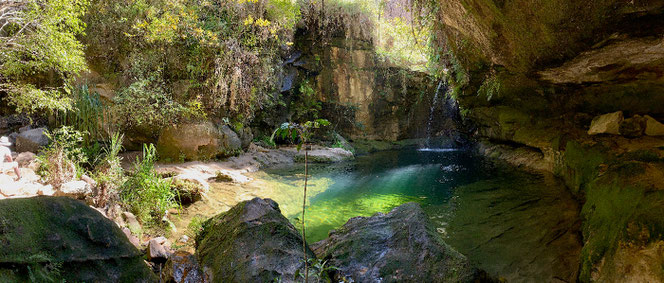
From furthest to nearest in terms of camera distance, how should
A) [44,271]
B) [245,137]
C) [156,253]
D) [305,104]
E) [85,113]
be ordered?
[305,104] < [245,137] < [85,113] < [156,253] < [44,271]

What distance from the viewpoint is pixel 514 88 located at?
623 centimetres

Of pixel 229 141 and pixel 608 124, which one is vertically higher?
pixel 608 124

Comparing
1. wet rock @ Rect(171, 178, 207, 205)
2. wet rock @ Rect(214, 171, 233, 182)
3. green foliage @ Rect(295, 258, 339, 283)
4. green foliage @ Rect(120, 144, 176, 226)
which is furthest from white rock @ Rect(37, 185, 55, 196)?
green foliage @ Rect(295, 258, 339, 283)

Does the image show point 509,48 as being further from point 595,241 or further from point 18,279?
point 18,279

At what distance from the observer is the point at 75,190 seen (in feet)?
12.1

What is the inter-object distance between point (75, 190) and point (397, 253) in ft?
12.9

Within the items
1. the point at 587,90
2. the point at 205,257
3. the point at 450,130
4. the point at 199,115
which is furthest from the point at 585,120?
the point at 450,130

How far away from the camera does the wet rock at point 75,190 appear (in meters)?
3.62

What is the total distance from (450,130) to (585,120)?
33.2 feet

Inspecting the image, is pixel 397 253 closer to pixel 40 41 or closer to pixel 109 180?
pixel 109 180

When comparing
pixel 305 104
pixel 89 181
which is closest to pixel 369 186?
pixel 89 181

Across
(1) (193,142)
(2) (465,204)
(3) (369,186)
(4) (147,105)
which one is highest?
(4) (147,105)

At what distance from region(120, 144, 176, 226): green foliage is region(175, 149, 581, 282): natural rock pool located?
45cm

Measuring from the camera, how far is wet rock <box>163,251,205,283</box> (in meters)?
2.44
